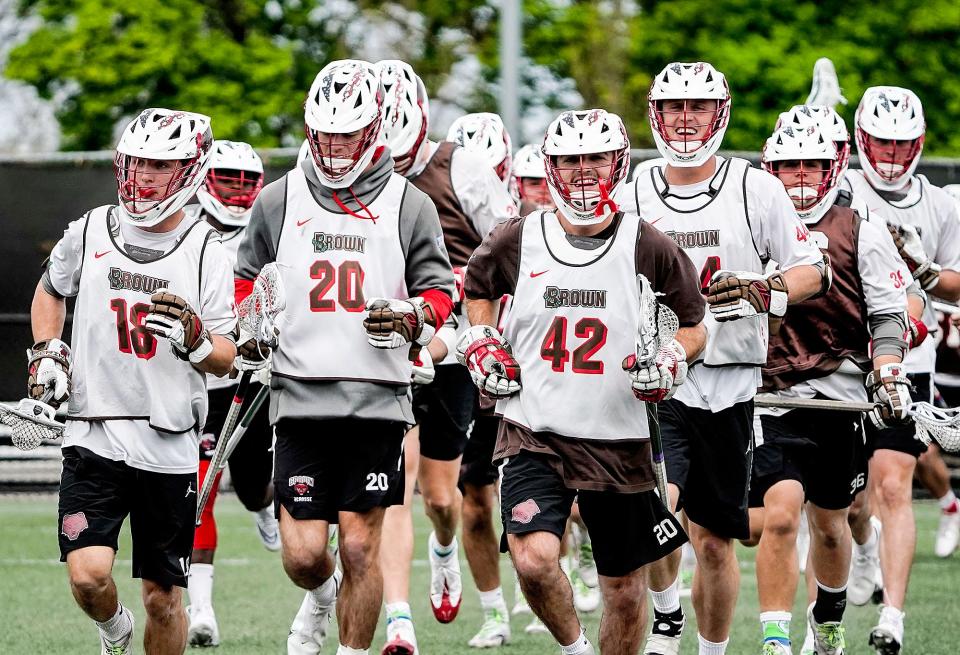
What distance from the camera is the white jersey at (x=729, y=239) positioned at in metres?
6.72

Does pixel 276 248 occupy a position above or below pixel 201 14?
below

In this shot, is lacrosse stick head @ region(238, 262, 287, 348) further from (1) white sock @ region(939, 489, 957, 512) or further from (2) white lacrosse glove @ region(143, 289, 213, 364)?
(1) white sock @ region(939, 489, 957, 512)

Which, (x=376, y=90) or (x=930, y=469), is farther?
(x=930, y=469)

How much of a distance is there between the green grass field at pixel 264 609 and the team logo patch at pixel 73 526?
1.92 metres

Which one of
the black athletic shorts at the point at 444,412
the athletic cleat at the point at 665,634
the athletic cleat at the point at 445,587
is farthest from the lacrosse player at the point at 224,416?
the athletic cleat at the point at 665,634

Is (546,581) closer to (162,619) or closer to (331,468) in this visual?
(331,468)

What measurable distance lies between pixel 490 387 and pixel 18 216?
942 cm

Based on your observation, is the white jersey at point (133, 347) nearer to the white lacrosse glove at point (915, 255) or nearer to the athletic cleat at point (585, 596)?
the white lacrosse glove at point (915, 255)

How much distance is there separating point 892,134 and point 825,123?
133 cm

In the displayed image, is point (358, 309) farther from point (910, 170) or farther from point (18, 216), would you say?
point (18, 216)

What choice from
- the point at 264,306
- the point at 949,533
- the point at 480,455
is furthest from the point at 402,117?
the point at 949,533

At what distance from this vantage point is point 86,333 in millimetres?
6188

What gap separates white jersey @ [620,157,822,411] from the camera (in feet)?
22.1

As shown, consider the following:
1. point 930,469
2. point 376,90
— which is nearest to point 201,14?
point 930,469
